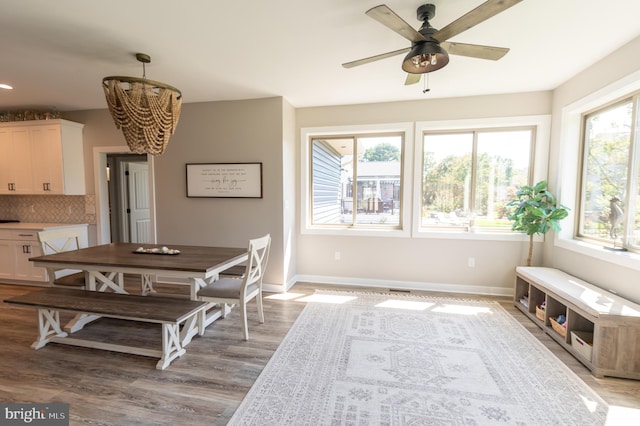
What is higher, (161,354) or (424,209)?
(424,209)

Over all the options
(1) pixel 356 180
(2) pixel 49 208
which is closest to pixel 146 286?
(2) pixel 49 208

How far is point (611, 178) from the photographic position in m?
2.84

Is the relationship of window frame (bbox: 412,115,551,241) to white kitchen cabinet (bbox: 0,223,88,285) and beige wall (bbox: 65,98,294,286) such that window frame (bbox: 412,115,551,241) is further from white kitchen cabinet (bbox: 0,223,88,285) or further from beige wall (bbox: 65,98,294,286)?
white kitchen cabinet (bbox: 0,223,88,285)

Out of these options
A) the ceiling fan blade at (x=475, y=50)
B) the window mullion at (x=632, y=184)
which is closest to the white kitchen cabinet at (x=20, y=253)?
the ceiling fan blade at (x=475, y=50)

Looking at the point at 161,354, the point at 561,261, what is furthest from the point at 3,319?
the point at 561,261

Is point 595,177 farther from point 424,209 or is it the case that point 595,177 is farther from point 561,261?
point 424,209

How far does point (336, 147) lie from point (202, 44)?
8.04 feet

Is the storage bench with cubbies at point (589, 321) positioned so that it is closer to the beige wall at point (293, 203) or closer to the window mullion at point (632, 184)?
the window mullion at point (632, 184)

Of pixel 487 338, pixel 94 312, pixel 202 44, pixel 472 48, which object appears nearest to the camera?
pixel 472 48

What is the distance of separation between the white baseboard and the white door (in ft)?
10.6

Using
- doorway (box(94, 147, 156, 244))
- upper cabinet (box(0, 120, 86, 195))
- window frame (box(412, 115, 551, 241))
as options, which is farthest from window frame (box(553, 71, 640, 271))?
upper cabinet (box(0, 120, 86, 195))

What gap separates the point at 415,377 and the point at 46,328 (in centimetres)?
320

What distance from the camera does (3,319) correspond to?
10.1 ft

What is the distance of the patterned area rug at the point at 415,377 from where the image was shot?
5.78ft
